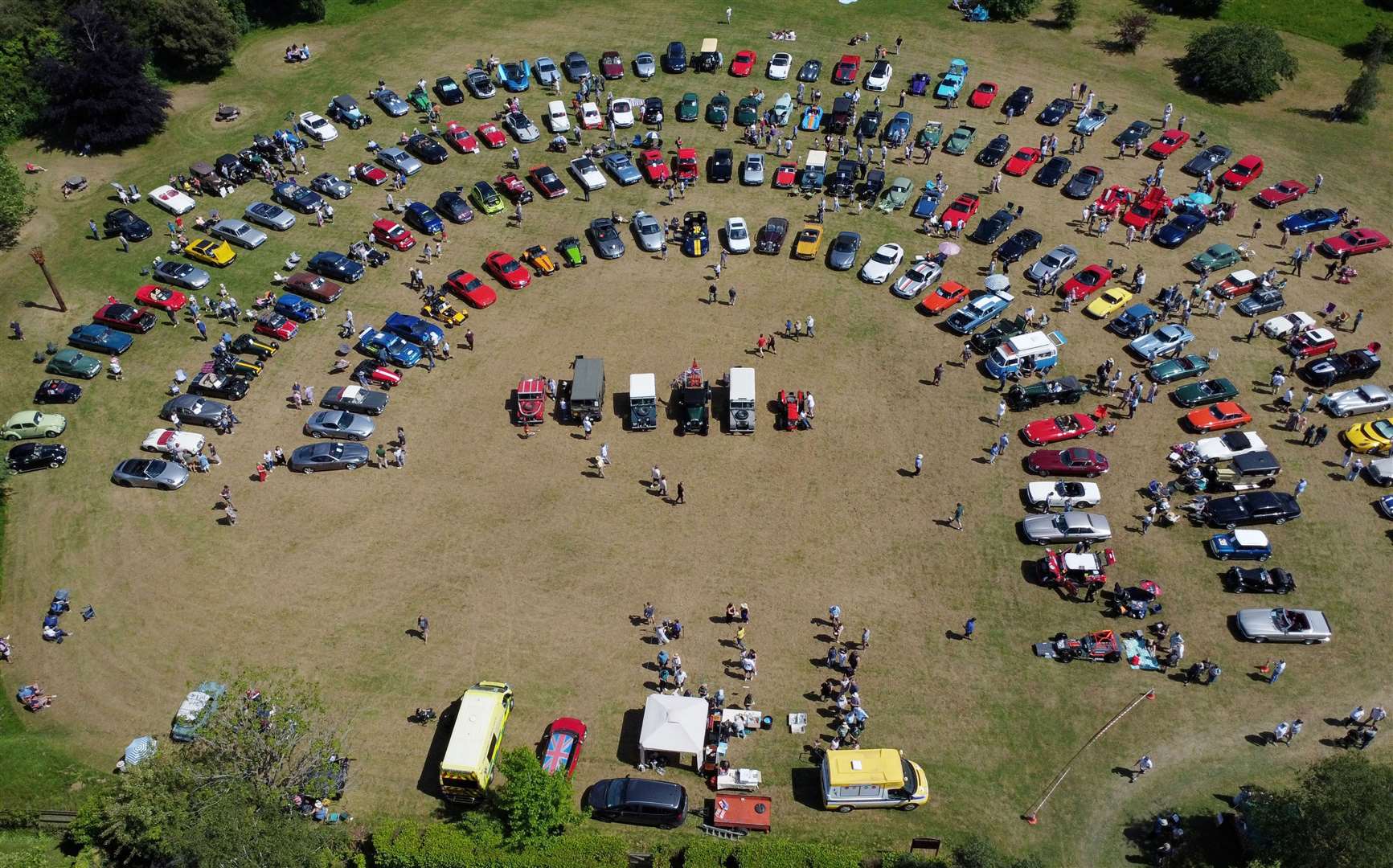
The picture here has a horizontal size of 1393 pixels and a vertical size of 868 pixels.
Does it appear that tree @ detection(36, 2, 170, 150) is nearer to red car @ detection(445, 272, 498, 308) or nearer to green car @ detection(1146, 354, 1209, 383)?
red car @ detection(445, 272, 498, 308)

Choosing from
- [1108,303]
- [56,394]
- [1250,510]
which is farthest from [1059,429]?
[56,394]

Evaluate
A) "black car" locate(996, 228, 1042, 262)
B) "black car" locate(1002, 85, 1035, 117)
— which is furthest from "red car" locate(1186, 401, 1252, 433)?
"black car" locate(1002, 85, 1035, 117)

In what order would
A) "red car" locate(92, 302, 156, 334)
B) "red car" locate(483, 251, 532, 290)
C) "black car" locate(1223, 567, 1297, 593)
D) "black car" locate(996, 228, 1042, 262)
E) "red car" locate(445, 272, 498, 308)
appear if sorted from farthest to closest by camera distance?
"black car" locate(996, 228, 1042, 262)
"red car" locate(483, 251, 532, 290)
"red car" locate(445, 272, 498, 308)
"red car" locate(92, 302, 156, 334)
"black car" locate(1223, 567, 1297, 593)

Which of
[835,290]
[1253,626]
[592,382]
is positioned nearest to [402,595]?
[592,382]

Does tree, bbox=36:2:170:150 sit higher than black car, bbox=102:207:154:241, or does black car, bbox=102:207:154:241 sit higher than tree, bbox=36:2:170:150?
tree, bbox=36:2:170:150

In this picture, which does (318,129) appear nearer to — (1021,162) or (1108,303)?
(1021,162)

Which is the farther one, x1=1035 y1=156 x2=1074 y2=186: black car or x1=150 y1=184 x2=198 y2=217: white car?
x1=1035 y1=156 x2=1074 y2=186: black car

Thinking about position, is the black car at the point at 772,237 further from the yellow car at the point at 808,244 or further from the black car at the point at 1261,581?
the black car at the point at 1261,581

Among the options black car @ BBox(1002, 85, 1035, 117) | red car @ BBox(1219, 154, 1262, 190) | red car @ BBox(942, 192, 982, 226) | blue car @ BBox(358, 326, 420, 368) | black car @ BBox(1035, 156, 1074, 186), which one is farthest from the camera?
black car @ BBox(1002, 85, 1035, 117)
